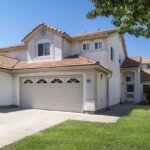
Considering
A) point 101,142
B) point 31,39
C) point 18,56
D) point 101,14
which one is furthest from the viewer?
point 18,56

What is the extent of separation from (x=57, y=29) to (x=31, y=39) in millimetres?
3132

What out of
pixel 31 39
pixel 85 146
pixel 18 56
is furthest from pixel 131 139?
pixel 18 56

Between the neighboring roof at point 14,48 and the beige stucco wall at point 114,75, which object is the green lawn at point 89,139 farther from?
the neighboring roof at point 14,48

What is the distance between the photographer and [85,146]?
25.4 ft

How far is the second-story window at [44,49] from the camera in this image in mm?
21166

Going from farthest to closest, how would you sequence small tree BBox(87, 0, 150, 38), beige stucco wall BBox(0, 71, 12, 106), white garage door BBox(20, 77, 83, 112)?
beige stucco wall BBox(0, 71, 12, 106)
white garage door BBox(20, 77, 83, 112)
small tree BBox(87, 0, 150, 38)

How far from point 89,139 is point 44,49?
1409cm

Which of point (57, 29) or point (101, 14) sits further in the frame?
point (57, 29)

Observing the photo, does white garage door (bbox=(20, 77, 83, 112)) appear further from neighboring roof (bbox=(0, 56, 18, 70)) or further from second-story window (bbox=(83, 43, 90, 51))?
second-story window (bbox=(83, 43, 90, 51))

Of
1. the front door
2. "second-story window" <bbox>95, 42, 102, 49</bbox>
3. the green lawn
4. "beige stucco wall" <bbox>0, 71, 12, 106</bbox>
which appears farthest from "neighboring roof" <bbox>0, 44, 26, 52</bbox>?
the front door

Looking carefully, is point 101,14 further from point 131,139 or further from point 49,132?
point 49,132

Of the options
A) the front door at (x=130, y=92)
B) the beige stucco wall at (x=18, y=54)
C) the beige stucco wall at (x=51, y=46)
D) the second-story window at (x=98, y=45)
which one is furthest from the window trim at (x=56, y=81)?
the front door at (x=130, y=92)

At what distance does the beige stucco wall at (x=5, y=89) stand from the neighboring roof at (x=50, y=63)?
919 millimetres

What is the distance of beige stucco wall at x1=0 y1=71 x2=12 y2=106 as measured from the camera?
19797 millimetres
